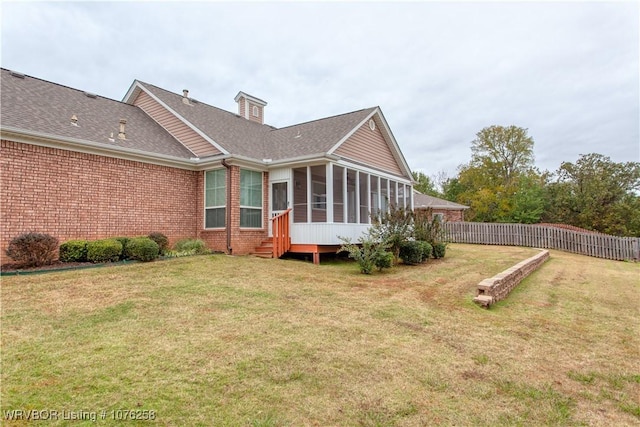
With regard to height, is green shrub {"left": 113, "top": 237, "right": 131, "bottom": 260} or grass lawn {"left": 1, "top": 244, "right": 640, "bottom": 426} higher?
green shrub {"left": 113, "top": 237, "right": 131, "bottom": 260}

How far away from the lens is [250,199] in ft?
38.7

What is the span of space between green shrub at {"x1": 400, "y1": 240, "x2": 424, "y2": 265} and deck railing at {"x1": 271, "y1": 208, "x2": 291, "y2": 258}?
3808 mm

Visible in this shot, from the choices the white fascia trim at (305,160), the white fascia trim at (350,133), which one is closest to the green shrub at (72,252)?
the white fascia trim at (305,160)

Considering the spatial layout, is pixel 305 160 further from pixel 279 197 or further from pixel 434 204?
pixel 434 204

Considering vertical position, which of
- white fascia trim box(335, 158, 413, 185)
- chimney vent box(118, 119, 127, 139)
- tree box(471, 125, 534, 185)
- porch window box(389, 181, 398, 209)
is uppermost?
tree box(471, 125, 534, 185)

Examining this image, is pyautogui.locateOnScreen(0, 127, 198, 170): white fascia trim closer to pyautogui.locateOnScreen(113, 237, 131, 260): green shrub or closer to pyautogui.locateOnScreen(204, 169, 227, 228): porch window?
pyautogui.locateOnScreen(204, 169, 227, 228): porch window

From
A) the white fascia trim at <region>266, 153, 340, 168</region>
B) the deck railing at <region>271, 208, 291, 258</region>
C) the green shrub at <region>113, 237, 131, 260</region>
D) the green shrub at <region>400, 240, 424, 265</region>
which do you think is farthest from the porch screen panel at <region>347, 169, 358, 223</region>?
the green shrub at <region>113, 237, 131, 260</region>

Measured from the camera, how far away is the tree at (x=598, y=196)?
2456 cm

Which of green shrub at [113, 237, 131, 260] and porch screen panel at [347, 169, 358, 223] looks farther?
porch screen panel at [347, 169, 358, 223]

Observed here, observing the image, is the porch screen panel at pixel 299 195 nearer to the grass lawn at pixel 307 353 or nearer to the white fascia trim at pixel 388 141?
the white fascia trim at pixel 388 141

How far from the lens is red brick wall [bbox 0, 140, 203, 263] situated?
8.05 meters

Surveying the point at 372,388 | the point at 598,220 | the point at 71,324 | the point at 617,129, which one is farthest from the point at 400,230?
the point at 617,129

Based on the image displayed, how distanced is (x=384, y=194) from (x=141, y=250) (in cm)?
1068

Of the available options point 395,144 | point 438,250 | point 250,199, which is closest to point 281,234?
point 250,199
